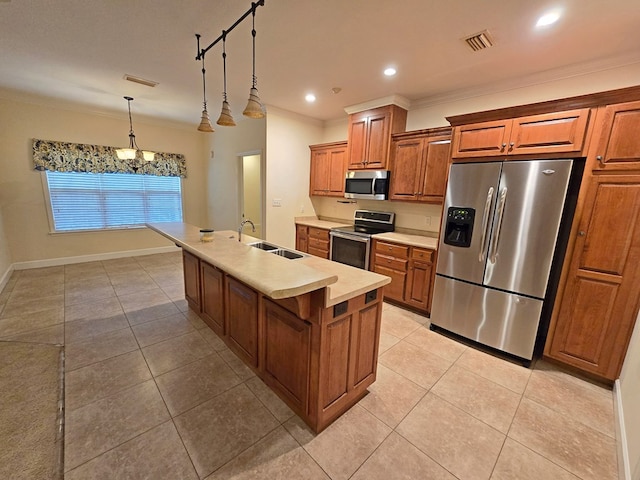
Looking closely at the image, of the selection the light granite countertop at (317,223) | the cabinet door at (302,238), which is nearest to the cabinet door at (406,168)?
the light granite countertop at (317,223)

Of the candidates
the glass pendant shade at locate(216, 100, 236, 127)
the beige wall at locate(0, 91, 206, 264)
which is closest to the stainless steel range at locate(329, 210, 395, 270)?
the glass pendant shade at locate(216, 100, 236, 127)

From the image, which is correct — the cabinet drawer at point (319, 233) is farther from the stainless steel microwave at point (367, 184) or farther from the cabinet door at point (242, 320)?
the cabinet door at point (242, 320)

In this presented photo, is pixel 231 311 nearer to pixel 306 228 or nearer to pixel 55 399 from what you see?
pixel 55 399

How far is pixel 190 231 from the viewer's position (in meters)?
2.86

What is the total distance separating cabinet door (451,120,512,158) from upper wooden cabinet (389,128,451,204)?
45 cm

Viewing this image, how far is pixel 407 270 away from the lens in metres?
3.29

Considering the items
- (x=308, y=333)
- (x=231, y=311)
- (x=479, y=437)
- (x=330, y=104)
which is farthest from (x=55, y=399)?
(x=330, y=104)

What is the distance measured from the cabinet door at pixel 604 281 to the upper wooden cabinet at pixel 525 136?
1.22ft

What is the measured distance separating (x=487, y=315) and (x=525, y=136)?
64.2 inches

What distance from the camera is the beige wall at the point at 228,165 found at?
181 inches

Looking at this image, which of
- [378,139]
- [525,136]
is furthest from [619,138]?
[378,139]

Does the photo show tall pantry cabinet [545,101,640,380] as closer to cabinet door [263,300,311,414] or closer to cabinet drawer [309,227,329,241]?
cabinet door [263,300,311,414]

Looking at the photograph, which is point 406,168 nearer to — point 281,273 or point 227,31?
point 227,31

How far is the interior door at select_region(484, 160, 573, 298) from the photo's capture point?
2.12 m
